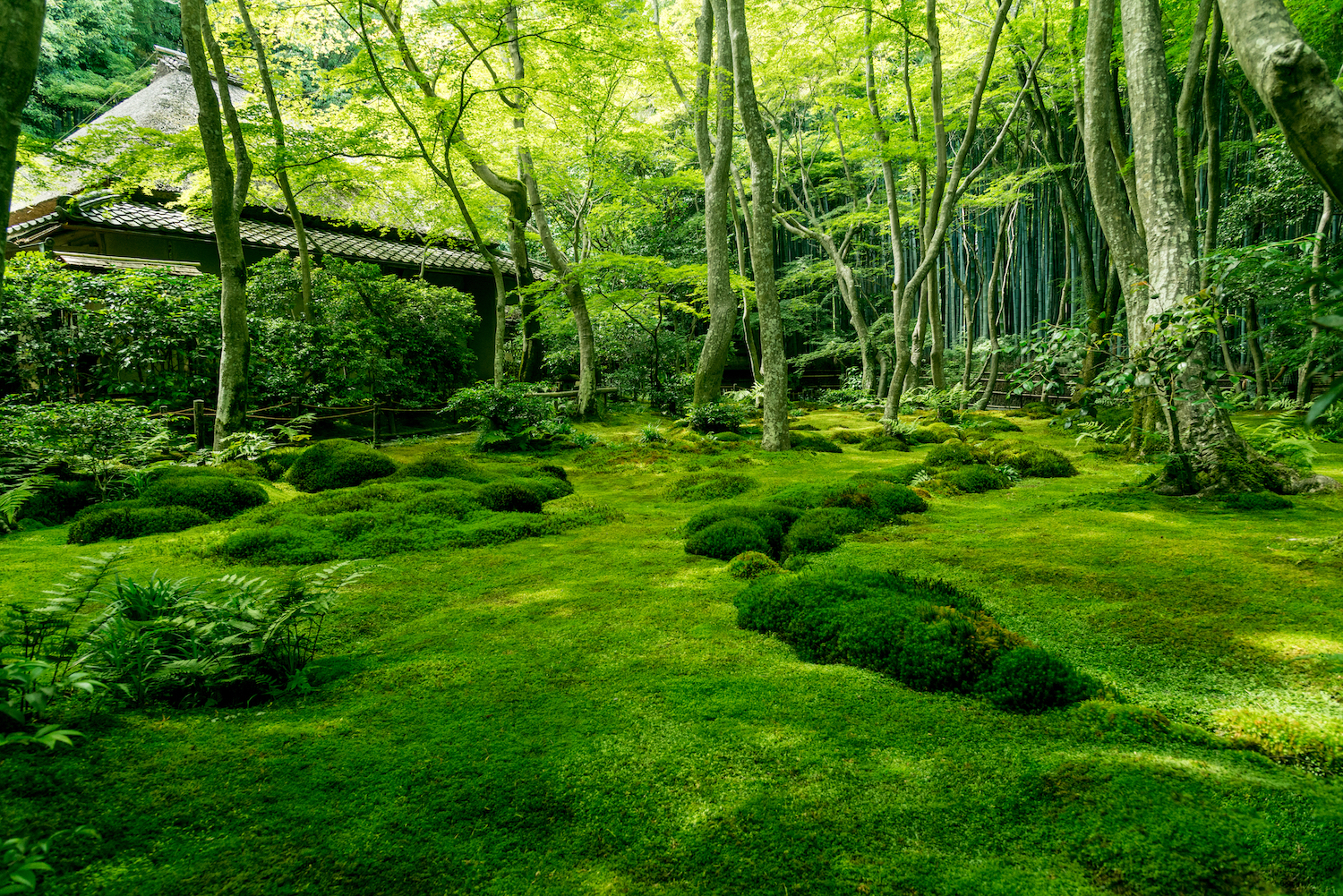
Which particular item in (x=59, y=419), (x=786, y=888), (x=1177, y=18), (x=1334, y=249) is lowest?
(x=786, y=888)

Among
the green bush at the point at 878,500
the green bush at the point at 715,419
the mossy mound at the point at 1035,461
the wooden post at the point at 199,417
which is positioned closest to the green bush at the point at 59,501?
the wooden post at the point at 199,417

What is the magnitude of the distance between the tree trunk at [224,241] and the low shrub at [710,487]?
194 inches

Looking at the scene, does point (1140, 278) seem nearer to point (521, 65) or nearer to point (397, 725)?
point (397, 725)

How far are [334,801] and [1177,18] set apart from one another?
13147 millimetres

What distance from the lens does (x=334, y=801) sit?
5.64ft

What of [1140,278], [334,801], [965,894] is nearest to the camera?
[965,894]

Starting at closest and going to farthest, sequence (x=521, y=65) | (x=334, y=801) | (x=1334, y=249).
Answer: (x=334, y=801) < (x=1334, y=249) < (x=521, y=65)

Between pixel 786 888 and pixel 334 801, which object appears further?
pixel 334 801

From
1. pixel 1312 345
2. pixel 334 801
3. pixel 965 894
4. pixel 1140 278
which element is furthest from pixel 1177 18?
pixel 334 801

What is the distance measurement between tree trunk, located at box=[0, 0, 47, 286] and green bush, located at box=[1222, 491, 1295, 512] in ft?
19.6

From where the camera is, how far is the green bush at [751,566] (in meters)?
3.62

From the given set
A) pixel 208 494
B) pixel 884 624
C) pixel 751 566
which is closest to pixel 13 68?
pixel 884 624

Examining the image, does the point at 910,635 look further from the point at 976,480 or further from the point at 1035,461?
the point at 1035,461

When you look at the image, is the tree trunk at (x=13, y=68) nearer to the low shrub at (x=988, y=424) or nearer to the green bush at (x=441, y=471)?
the green bush at (x=441, y=471)
